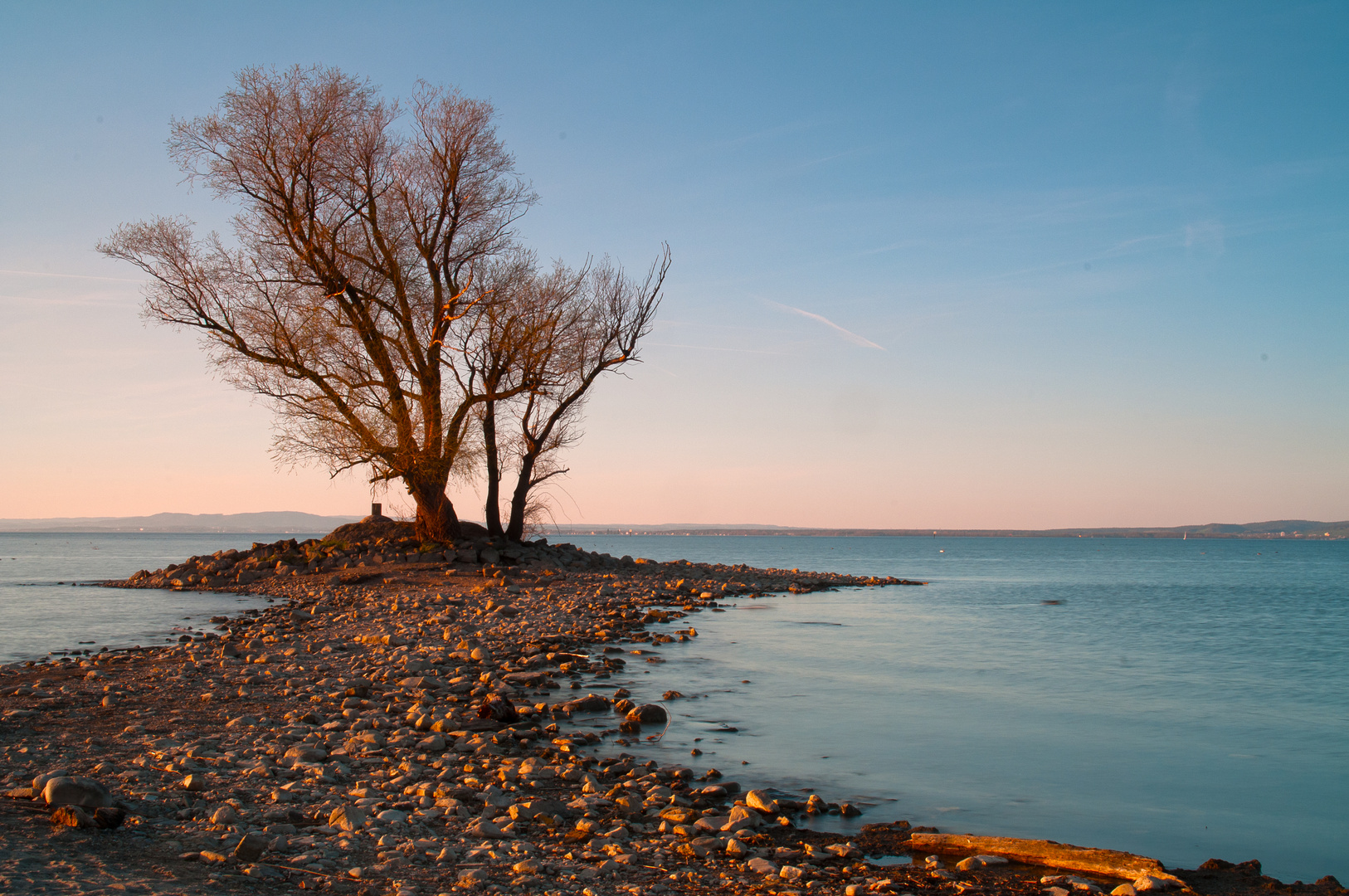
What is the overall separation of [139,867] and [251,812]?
102 centimetres

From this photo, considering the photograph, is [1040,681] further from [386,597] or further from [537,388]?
[537,388]

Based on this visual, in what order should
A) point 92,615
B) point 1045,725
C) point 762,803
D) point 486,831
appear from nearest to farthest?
point 486,831 < point 762,803 < point 1045,725 < point 92,615

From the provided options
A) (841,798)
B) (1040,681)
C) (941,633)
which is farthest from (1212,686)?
(841,798)

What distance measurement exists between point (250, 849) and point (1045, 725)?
8388 millimetres

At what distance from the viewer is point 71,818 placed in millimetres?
4766

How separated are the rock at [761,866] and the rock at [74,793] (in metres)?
3.67

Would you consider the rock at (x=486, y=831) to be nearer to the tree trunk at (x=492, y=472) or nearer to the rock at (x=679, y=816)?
the rock at (x=679, y=816)

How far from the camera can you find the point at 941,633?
1883 centimetres

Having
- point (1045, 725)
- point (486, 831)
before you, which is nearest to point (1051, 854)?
point (486, 831)

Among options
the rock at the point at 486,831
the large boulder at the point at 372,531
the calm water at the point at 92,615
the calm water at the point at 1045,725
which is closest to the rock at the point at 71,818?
the rock at the point at 486,831

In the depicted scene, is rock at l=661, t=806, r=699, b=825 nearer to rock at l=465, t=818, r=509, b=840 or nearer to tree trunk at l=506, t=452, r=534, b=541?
rock at l=465, t=818, r=509, b=840

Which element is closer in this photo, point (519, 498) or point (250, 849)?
point (250, 849)

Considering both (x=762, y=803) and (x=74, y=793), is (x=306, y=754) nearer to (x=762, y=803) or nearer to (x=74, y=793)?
(x=74, y=793)

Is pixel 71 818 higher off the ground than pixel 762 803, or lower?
higher
